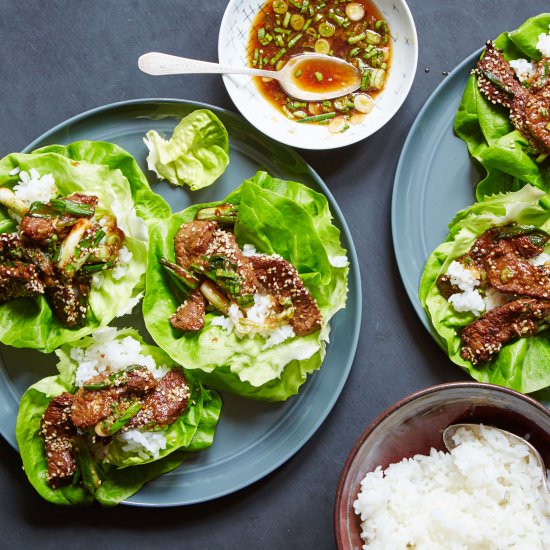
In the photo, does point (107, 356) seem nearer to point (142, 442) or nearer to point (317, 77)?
point (142, 442)

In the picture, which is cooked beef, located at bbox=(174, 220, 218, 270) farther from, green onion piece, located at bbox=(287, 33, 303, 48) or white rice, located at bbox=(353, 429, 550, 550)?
white rice, located at bbox=(353, 429, 550, 550)

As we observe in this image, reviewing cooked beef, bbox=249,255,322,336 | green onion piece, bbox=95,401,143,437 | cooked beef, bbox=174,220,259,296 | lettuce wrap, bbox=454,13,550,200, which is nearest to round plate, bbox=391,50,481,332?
lettuce wrap, bbox=454,13,550,200

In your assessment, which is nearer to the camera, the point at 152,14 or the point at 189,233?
the point at 189,233

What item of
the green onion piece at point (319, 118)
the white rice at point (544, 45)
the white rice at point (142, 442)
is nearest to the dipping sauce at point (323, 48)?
the green onion piece at point (319, 118)

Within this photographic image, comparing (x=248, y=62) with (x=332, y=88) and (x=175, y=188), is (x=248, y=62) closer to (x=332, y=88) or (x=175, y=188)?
(x=332, y=88)

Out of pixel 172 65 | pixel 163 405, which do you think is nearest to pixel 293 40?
pixel 172 65

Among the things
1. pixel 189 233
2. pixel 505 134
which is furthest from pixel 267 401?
pixel 505 134

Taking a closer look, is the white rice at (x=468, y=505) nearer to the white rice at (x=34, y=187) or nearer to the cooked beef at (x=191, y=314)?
the cooked beef at (x=191, y=314)
